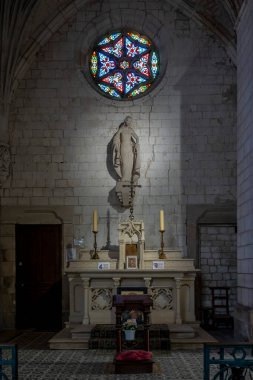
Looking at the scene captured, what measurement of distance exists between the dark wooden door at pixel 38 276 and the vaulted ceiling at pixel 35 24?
2767mm

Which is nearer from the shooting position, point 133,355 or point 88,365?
point 133,355

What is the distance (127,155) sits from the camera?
11984 millimetres

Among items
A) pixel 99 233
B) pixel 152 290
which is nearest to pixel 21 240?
pixel 99 233

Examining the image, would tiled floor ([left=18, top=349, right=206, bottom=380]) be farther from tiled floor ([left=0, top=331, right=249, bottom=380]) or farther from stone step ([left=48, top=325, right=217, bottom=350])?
stone step ([left=48, top=325, right=217, bottom=350])

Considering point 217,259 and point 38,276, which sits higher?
point 217,259

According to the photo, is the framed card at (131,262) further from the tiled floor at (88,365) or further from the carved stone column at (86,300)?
the tiled floor at (88,365)

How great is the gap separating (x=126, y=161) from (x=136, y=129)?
0.74 meters

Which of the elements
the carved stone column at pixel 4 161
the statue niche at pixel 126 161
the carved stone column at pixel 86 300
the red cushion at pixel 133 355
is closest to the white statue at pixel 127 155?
the statue niche at pixel 126 161

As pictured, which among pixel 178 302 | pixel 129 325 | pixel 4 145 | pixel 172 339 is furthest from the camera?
pixel 4 145

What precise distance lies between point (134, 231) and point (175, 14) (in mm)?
4689

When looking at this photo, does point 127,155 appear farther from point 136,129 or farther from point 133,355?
point 133,355

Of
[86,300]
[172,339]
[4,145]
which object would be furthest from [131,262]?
[4,145]

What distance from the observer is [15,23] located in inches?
459

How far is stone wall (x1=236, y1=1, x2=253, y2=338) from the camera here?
930 centimetres
